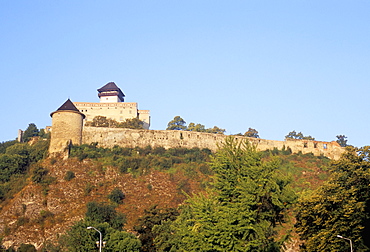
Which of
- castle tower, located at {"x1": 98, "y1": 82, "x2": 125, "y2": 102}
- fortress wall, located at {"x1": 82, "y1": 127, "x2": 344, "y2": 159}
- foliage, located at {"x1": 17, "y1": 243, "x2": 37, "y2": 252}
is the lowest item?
foliage, located at {"x1": 17, "y1": 243, "x2": 37, "y2": 252}

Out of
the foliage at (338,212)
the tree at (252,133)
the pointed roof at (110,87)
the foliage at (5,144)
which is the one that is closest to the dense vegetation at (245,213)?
the foliage at (338,212)

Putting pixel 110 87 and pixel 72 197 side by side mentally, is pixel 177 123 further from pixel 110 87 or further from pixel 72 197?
pixel 72 197

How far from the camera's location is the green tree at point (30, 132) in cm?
9311

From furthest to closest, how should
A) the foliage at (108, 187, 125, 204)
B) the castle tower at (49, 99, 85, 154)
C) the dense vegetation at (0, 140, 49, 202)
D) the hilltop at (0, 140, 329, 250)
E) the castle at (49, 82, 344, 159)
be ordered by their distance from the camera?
1. the castle at (49, 82, 344, 159)
2. the castle tower at (49, 99, 85, 154)
3. the dense vegetation at (0, 140, 49, 202)
4. the foliage at (108, 187, 125, 204)
5. the hilltop at (0, 140, 329, 250)

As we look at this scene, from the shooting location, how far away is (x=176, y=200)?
208ft

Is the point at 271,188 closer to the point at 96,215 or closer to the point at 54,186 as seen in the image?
the point at 96,215

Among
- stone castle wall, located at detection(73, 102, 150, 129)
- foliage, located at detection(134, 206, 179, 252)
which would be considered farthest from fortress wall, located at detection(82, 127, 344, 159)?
stone castle wall, located at detection(73, 102, 150, 129)

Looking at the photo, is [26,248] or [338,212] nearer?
[338,212]

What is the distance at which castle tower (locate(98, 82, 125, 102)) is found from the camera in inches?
4518

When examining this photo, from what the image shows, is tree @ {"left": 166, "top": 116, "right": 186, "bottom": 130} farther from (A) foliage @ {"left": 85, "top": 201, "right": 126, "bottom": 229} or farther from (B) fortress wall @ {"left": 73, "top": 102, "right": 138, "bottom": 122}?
(A) foliage @ {"left": 85, "top": 201, "right": 126, "bottom": 229}

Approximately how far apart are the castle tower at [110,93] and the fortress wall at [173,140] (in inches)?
1467

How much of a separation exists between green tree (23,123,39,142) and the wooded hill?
4.23m

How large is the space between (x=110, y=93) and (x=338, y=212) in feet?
274

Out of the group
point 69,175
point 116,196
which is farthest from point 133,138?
point 116,196
